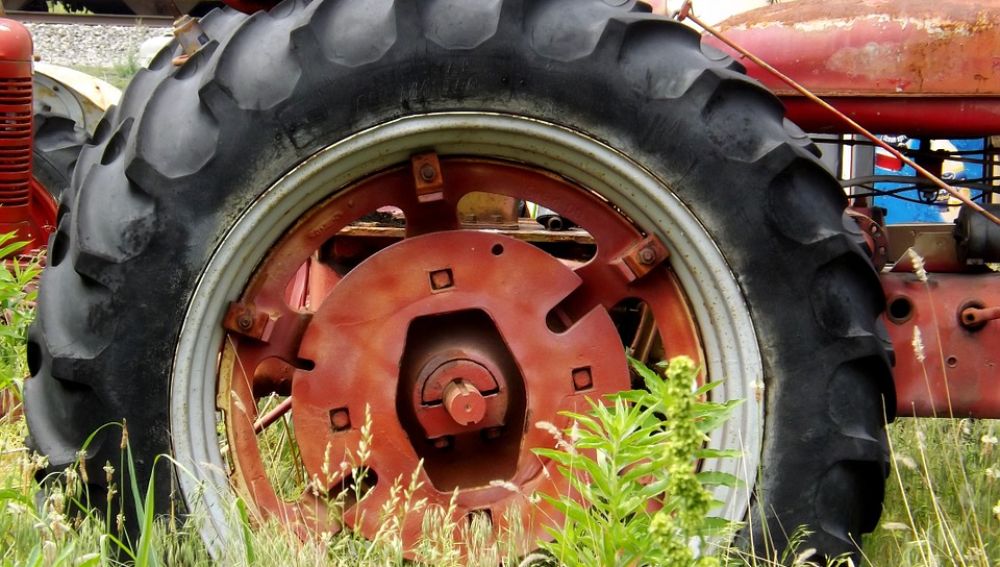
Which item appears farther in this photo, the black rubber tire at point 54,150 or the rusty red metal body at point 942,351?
the black rubber tire at point 54,150

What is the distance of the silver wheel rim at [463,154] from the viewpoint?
226cm

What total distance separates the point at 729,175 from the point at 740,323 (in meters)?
0.31

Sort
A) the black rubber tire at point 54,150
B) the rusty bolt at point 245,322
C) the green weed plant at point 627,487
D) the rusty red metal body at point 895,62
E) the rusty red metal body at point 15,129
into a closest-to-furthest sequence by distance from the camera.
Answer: the green weed plant at point 627,487 < the rusty bolt at point 245,322 < the rusty red metal body at point 895,62 < the rusty red metal body at point 15,129 < the black rubber tire at point 54,150

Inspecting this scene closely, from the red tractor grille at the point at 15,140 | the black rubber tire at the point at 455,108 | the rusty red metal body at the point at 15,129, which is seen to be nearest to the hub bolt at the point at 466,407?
the black rubber tire at the point at 455,108

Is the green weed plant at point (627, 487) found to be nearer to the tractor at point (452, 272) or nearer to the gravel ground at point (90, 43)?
the tractor at point (452, 272)

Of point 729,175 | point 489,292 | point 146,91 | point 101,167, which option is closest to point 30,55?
point 146,91

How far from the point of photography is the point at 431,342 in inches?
96.9

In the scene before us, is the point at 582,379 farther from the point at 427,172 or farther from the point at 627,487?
the point at 427,172

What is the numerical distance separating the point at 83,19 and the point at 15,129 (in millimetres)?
8305

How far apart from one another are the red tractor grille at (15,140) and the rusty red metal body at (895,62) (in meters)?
3.39

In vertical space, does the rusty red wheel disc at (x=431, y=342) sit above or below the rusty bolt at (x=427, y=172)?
below

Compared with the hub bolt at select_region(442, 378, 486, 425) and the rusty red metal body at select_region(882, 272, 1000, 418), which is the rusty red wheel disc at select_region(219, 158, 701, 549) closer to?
the hub bolt at select_region(442, 378, 486, 425)

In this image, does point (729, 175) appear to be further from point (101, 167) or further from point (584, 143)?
point (101, 167)

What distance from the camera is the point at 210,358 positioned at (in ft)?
7.66
